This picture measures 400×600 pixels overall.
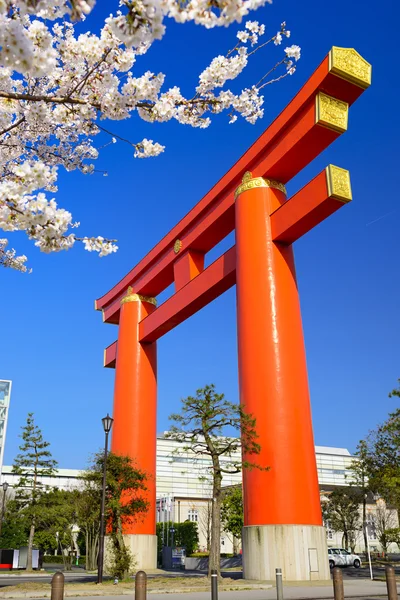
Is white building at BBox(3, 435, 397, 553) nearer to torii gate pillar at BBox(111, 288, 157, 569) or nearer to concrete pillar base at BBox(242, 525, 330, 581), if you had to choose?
torii gate pillar at BBox(111, 288, 157, 569)

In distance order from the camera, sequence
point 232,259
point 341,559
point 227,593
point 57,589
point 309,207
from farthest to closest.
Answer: point 341,559
point 232,259
point 309,207
point 227,593
point 57,589

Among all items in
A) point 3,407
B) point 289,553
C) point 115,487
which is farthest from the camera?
point 3,407

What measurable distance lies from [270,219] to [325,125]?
4142mm

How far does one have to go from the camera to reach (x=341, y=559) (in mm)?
33562

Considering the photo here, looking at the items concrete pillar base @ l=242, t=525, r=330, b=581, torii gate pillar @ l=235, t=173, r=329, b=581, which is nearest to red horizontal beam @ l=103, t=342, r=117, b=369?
torii gate pillar @ l=235, t=173, r=329, b=581

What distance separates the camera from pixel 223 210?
2441cm

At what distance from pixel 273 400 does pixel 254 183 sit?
348 inches

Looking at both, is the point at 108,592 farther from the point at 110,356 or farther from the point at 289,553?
the point at 110,356

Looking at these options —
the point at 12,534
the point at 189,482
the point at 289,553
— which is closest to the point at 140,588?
the point at 289,553

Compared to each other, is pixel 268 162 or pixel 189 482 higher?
pixel 268 162

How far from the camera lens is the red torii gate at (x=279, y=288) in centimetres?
1791

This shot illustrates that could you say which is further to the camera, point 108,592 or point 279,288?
point 279,288

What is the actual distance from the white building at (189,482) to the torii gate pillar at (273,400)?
3555 cm

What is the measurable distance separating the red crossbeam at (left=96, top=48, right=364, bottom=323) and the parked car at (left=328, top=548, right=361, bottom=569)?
19.6m
